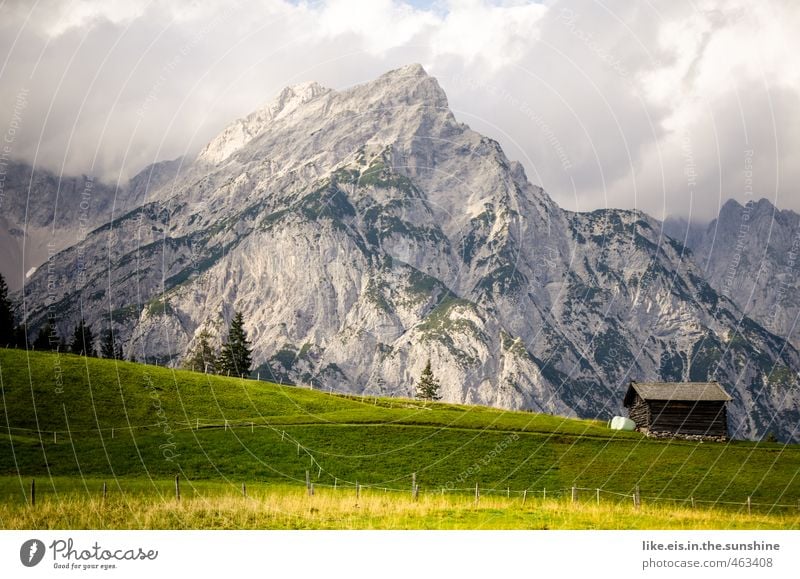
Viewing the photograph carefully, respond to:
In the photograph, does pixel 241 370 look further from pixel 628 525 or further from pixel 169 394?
pixel 628 525

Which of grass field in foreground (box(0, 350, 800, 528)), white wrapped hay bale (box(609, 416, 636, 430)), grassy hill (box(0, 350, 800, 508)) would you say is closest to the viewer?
grass field in foreground (box(0, 350, 800, 528))

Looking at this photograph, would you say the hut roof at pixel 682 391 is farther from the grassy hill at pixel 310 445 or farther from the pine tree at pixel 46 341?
the pine tree at pixel 46 341

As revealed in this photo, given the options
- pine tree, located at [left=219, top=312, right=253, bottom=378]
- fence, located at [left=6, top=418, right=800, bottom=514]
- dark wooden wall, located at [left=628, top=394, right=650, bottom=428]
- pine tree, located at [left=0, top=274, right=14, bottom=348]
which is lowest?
fence, located at [left=6, top=418, right=800, bottom=514]

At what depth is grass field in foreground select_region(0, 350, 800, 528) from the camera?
54.9 metres

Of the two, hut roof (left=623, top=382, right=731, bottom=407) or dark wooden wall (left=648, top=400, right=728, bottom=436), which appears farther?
hut roof (left=623, top=382, right=731, bottom=407)

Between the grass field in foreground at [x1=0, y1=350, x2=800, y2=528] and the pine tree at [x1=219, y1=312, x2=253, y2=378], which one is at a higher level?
the pine tree at [x1=219, y1=312, x2=253, y2=378]

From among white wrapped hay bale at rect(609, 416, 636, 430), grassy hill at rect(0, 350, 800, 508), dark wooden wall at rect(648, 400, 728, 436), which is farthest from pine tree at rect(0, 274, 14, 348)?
dark wooden wall at rect(648, 400, 728, 436)

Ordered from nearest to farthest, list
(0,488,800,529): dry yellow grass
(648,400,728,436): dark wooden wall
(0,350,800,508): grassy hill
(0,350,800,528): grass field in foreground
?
(0,488,800,529): dry yellow grass
(0,350,800,528): grass field in foreground
(0,350,800,508): grassy hill
(648,400,728,436): dark wooden wall

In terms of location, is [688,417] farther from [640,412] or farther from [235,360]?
[235,360]

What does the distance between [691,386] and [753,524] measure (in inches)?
2731

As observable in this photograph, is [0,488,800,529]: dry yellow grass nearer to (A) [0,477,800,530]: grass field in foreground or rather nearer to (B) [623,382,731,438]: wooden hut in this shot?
(A) [0,477,800,530]: grass field in foreground
